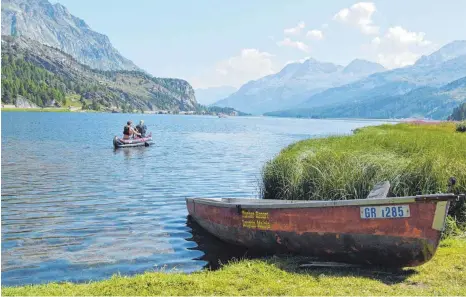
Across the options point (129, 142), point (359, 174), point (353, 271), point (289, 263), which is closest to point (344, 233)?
point (353, 271)

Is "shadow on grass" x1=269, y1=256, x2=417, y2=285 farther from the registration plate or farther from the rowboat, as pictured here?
the registration plate

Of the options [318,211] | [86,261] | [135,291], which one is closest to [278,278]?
[318,211]

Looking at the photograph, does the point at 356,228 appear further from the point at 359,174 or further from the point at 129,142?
the point at 129,142

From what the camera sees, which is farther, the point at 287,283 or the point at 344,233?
the point at 344,233

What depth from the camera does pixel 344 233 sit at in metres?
13.1

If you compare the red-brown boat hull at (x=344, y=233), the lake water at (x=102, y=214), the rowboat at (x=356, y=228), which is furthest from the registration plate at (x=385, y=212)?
the lake water at (x=102, y=214)

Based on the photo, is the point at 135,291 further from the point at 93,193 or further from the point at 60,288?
the point at 93,193

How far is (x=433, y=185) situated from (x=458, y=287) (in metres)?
6.66

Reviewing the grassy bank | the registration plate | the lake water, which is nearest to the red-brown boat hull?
the registration plate

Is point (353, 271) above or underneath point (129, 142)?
underneath

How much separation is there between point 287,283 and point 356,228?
279 centimetres

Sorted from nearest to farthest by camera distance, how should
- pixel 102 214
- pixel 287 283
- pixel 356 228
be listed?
pixel 287 283 < pixel 356 228 < pixel 102 214

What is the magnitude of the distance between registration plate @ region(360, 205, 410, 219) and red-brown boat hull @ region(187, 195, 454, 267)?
113 mm

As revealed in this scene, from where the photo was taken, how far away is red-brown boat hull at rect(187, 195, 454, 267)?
12.1 m
